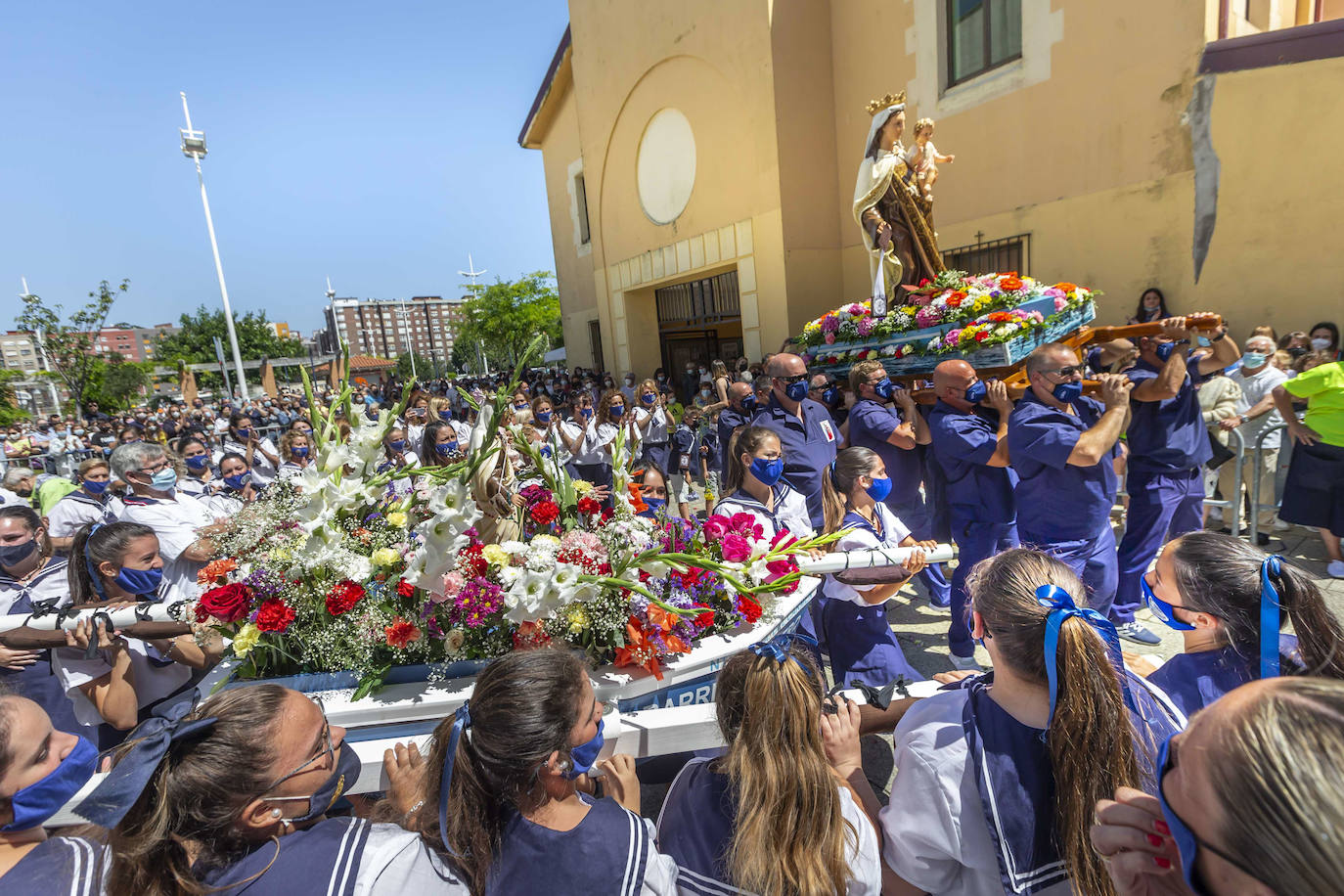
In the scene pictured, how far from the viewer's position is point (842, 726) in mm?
1632

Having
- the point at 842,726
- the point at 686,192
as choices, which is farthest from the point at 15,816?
the point at 686,192

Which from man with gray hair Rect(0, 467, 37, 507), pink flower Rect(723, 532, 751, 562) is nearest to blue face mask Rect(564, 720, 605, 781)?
pink flower Rect(723, 532, 751, 562)

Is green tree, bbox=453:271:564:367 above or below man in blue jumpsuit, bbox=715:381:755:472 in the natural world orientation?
above

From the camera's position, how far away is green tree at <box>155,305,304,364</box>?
53688mm

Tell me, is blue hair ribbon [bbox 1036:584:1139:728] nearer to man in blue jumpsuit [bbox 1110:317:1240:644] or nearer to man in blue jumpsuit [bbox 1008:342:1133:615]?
man in blue jumpsuit [bbox 1008:342:1133:615]

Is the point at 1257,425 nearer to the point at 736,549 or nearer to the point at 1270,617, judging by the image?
the point at 1270,617

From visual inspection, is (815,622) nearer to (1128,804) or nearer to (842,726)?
(842,726)

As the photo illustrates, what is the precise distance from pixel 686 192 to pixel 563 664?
48.4ft

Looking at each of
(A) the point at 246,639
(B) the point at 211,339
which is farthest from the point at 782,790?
(B) the point at 211,339

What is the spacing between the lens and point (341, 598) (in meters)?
2.17

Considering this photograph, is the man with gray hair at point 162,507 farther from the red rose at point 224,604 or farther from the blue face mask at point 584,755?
the blue face mask at point 584,755

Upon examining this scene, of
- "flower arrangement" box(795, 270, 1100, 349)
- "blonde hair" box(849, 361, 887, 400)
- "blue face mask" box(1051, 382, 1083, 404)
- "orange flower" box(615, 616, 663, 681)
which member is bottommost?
"orange flower" box(615, 616, 663, 681)

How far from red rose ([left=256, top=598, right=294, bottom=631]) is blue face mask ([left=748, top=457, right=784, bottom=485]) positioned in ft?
6.74

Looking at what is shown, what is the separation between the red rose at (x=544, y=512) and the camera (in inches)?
93.3
